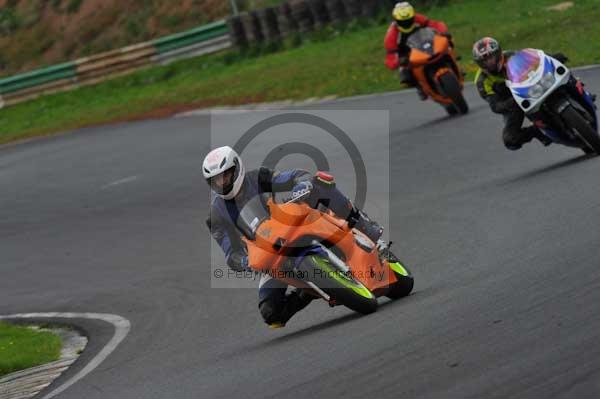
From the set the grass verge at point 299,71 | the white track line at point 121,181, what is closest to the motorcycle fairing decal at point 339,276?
the white track line at point 121,181

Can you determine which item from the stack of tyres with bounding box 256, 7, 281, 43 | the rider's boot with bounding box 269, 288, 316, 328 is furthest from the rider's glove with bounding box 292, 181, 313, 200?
the stack of tyres with bounding box 256, 7, 281, 43

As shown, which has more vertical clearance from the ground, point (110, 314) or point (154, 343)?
point (154, 343)

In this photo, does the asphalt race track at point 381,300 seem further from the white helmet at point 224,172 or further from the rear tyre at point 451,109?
the white helmet at point 224,172

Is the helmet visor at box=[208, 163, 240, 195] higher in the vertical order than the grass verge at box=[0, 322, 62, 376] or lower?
higher

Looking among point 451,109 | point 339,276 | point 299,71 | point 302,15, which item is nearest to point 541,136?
point 339,276

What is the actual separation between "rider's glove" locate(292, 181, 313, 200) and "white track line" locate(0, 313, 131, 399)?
7.28 feet

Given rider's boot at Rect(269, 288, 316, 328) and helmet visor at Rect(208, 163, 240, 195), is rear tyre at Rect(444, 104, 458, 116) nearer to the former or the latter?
rider's boot at Rect(269, 288, 316, 328)

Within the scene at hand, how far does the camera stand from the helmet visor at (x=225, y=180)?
30.9 ft

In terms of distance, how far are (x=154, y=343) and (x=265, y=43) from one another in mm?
A: 24497

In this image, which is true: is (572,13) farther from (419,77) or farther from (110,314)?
(110,314)

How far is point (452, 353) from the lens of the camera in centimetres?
706

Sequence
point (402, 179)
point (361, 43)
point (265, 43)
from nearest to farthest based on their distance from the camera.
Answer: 1. point (402, 179)
2. point (361, 43)
3. point (265, 43)

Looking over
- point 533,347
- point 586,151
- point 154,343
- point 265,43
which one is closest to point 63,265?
point 154,343

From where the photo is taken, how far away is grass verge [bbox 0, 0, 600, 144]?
82.3ft
